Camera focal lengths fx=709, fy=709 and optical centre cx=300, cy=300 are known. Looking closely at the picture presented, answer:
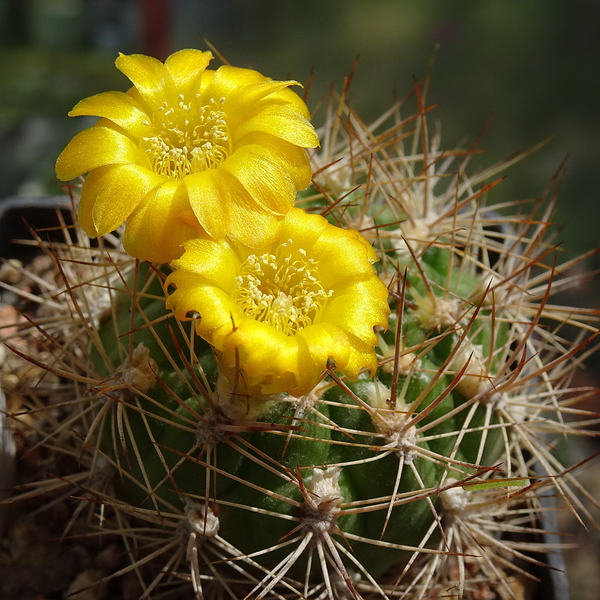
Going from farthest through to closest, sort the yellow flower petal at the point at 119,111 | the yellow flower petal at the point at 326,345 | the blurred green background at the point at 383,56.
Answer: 1. the blurred green background at the point at 383,56
2. the yellow flower petal at the point at 119,111
3. the yellow flower petal at the point at 326,345

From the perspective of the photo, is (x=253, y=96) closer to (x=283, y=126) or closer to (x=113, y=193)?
(x=283, y=126)

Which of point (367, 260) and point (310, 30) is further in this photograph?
point (310, 30)

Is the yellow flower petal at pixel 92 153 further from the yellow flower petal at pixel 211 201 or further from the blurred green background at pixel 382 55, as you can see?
the blurred green background at pixel 382 55

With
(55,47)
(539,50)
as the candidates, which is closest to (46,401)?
(55,47)

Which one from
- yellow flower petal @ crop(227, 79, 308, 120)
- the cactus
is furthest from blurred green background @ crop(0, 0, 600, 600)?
yellow flower petal @ crop(227, 79, 308, 120)

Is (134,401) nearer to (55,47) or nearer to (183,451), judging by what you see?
(183,451)

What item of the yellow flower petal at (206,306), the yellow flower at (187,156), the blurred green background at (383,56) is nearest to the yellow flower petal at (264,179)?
the yellow flower at (187,156)
